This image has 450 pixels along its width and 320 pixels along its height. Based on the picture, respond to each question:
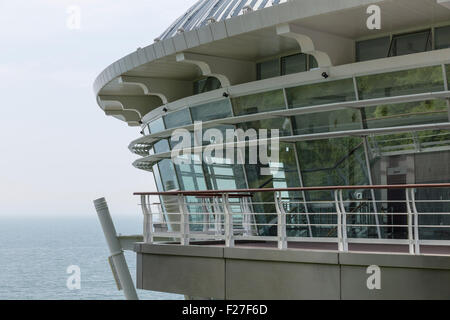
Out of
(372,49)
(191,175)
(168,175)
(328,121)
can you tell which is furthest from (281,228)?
(168,175)

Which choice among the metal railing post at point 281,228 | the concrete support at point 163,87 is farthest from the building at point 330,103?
the metal railing post at point 281,228

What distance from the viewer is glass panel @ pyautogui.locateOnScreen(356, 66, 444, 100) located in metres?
13.9

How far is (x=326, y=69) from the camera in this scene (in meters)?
15.0

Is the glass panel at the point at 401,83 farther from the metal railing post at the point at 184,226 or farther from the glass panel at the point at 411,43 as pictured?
the metal railing post at the point at 184,226

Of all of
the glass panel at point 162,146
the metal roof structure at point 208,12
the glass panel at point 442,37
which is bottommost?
the glass panel at point 162,146

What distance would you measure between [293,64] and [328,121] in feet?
6.64

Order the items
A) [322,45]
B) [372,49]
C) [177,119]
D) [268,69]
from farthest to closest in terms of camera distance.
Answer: [177,119] → [268,69] → [372,49] → [322,45]

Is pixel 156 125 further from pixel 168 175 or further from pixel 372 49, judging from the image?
pixel 372 49

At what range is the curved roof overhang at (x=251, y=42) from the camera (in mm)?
13680

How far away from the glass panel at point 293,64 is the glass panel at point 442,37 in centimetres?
299

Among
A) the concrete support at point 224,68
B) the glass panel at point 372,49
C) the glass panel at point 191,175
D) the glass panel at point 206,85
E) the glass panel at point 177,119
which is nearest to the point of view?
the glass panel at point 372,49

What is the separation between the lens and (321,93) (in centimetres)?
1517

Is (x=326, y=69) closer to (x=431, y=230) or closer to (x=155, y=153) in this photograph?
(x=431, y=230)

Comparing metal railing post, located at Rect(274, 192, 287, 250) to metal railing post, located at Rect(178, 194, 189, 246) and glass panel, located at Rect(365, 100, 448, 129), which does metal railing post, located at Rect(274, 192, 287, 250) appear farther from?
glass panel, located at Rect(365, 100, 448, 129)
